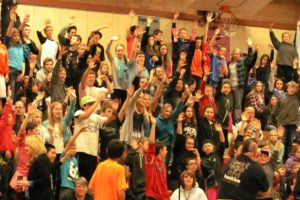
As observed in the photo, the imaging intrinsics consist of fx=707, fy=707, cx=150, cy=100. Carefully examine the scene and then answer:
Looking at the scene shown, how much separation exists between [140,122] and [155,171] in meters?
Answer: 1.19

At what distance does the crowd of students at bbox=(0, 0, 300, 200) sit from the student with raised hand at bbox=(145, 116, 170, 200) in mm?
17

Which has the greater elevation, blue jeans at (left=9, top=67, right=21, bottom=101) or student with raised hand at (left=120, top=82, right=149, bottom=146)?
blue jeans at (left=9, top=67, right=21, bottom=101)

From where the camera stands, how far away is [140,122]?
11.6 meters

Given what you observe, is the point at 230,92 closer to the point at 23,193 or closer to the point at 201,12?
the point at 201,12

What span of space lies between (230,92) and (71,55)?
351 centimetres

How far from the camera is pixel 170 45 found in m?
18.0

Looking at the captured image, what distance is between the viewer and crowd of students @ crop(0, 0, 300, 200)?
9.16m

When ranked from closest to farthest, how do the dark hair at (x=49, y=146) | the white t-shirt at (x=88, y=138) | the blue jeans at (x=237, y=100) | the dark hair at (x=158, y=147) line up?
the dark hair at (x=49, y=146) → the white t-shirt at (x=88, y=138) → the dark hair at (x=158, y=147) → the blue jeans at (x=237, y=100)

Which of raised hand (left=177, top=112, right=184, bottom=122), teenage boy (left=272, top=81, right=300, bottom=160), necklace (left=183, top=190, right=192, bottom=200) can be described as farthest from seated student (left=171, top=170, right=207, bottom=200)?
teenage boy (left=272, top=81, right=300, bottom=160)

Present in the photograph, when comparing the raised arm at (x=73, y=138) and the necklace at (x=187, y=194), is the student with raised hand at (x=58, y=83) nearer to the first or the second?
the raised arm at (x=73, y=138)

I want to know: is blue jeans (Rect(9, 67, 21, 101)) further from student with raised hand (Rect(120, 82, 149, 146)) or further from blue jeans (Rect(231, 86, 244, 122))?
blue jeans (Rect(231, 86, 244, 122))

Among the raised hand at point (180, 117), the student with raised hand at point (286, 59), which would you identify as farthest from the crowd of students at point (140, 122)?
the student with raised hand at point (286, 59)

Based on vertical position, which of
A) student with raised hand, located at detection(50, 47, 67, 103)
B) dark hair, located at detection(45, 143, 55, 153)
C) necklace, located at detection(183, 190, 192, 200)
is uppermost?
student with raised hand, located at detection(50, 47, 67, 103)

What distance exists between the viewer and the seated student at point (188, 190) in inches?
411
